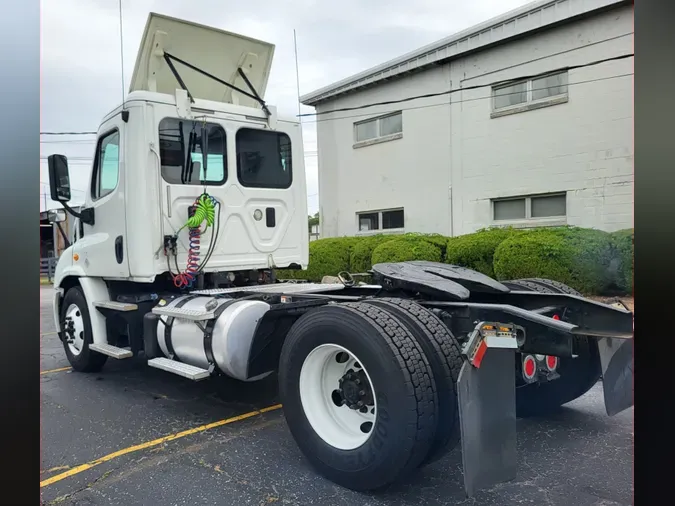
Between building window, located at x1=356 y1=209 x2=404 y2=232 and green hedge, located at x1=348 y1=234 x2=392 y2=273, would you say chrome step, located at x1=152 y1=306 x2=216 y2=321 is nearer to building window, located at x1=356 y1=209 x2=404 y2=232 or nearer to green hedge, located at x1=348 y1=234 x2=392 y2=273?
green hedge, located at x1=348 y1=234 x2=392 y2=273

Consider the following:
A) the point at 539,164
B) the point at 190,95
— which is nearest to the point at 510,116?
the point at 539,164

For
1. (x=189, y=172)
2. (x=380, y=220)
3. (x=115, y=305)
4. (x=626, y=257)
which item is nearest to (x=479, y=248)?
(x=380, y=220)

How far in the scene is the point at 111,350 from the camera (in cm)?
507

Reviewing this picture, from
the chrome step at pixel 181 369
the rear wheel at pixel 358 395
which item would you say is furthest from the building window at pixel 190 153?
the rear wheel at pixel 358 395

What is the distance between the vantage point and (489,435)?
2.61 meters

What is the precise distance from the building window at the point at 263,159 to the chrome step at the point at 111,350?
6.68 feet

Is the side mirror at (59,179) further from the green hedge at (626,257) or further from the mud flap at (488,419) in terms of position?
the green hedge at (626,257)

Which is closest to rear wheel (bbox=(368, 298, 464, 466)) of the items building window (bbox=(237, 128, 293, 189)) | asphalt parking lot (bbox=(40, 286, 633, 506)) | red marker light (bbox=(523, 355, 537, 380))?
asphalt parking lot (bbox=(40, 286, 633, 506))

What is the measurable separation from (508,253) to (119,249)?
533 cm

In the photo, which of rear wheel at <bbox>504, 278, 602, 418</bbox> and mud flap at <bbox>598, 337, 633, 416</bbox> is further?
rear wheel at <bbox>504, 278, 602, 418</bbox>

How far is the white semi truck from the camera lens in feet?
9.05

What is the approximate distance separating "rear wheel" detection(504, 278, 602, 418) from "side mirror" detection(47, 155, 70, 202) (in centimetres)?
421

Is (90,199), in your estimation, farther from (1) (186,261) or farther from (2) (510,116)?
(2) (510,116)

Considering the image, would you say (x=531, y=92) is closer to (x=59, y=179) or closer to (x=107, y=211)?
(x=107, y=211)
